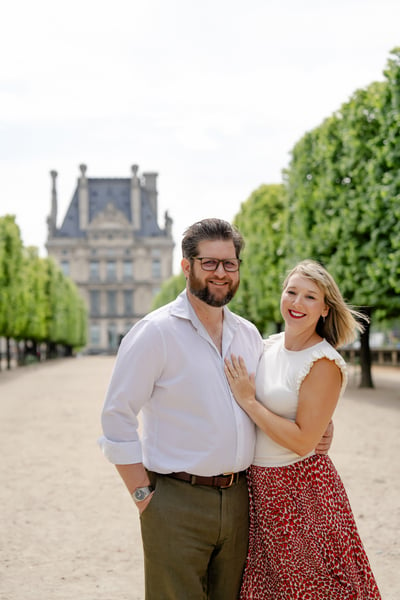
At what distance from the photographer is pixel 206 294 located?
283cm

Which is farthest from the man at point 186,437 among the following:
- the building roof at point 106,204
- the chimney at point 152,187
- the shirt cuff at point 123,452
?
the chimney at point 152,187

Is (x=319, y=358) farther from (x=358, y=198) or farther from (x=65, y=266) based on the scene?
(x=65, y=266)

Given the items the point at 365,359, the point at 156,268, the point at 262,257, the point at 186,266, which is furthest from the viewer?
the point at 156,268

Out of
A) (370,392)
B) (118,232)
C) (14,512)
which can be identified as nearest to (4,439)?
(14,512)

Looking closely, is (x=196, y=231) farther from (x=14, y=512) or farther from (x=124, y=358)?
(x=14, y=512)

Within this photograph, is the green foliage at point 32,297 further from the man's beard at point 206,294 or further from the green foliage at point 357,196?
the man's beard at point 206,294

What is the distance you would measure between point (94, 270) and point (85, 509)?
87373 mm

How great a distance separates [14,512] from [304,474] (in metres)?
→ 3.93

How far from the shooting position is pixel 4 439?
10258 millimetres

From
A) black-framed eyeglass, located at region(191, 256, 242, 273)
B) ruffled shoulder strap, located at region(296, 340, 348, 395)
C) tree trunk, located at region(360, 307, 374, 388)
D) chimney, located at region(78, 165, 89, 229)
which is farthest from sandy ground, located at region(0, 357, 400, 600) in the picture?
chimney, located at region(78, 165, 89, 229)

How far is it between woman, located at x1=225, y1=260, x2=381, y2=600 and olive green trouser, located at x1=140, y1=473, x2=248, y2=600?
177 mm

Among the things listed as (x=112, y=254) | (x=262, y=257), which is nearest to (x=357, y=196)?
(x=262, y=257)

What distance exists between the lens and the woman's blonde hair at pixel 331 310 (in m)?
3.05

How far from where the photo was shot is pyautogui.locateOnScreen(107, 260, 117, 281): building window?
92.1 metres
